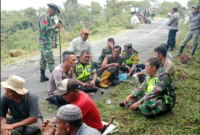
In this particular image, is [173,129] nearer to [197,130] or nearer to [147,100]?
[197,130]

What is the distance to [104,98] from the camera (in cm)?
435

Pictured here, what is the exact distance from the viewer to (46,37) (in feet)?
17.3

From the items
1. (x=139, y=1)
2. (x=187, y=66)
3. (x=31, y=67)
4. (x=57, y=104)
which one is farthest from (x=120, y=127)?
(x=139, y=1)

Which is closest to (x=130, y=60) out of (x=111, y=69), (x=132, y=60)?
(x=132, y=60)

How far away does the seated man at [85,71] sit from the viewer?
4434 millimetres

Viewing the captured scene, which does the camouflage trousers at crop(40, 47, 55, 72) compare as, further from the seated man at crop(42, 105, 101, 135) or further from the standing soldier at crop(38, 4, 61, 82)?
the seated man at crop(42, 105, 101, 135)

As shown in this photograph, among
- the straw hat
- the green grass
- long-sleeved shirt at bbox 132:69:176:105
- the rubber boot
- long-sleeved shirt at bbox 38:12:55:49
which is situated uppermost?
long-sleeved shirt at bbox 38:12:55:49

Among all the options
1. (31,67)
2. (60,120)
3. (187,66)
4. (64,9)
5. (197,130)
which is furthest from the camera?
(64,9)

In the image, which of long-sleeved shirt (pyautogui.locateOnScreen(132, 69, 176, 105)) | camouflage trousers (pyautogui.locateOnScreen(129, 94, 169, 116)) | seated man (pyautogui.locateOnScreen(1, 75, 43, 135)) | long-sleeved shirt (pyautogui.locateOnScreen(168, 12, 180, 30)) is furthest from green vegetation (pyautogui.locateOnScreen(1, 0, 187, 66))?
seated man (pyautogui.locateOnScreen(1, 75, 43, 135))

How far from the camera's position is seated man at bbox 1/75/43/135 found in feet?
8.36

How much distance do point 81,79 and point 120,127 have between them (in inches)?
71.7

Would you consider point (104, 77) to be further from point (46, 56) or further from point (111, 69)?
point (46, 56)

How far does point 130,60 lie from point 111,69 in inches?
38.2

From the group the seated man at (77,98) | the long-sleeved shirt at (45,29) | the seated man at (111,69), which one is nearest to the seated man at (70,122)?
the seated man at (77,98)
